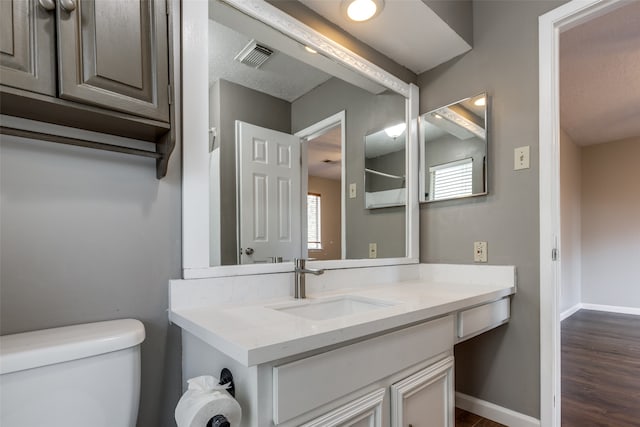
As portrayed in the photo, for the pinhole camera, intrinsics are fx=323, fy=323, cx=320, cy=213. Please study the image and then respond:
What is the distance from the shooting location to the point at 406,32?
1703mm

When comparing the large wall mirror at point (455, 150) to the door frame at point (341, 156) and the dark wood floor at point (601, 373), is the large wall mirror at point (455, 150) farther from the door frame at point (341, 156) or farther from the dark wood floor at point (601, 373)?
the dark wood floor at point (601, 373)

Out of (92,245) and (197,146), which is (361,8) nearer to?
(197,146)

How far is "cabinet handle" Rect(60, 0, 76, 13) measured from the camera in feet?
2.36

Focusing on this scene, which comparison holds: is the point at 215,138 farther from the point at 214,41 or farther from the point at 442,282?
the point at 442,282

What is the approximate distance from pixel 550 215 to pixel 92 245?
1.85 meters

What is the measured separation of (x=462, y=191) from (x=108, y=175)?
67.2 inches

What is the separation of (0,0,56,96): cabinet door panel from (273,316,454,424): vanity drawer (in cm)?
83

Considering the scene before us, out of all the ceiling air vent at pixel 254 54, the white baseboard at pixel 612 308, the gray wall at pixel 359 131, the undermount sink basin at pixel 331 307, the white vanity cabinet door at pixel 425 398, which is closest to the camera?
the white vanity cabinet door at pixel 425 398

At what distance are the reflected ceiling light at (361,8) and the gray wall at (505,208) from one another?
69 centimetres

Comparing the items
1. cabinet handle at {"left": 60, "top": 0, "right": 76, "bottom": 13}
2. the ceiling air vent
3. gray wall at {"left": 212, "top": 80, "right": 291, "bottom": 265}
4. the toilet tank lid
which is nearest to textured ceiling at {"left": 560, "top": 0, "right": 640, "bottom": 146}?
the ceiling air vent

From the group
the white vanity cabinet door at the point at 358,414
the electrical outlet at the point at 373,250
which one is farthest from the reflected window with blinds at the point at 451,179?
the white vanity cabinet door at the point at 358,414

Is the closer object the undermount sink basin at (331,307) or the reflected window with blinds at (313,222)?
the undermount sink basin at (331,307)

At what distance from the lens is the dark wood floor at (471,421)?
5.52 ft

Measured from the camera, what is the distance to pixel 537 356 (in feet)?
5.17
